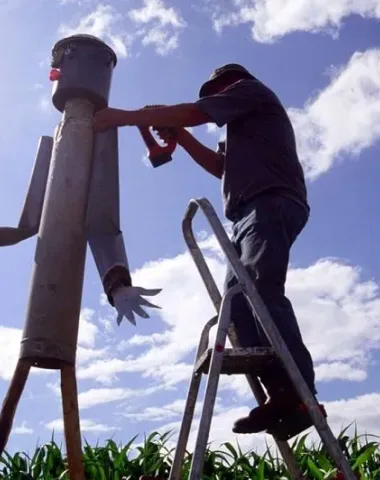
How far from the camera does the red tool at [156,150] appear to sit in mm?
3391

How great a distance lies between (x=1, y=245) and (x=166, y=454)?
7.16 ft

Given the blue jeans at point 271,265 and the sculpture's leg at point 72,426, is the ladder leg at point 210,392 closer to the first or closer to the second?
the blue jeans at point 271,265

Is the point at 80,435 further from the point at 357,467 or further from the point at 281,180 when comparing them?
the point at 357,467

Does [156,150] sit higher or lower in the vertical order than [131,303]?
higher

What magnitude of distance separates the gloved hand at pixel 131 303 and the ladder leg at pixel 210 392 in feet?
3.43

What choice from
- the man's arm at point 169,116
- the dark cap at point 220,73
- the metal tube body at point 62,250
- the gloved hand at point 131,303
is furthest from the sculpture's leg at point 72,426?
the dark cap at point 220,73

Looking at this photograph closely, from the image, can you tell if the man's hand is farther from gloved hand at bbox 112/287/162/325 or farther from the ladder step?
the ladder step

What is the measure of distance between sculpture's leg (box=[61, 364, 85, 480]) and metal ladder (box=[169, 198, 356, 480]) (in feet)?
2.10

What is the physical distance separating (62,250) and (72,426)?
881 mm

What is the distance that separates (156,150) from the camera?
11.1 feet

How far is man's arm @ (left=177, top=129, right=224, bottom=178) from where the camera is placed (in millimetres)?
3623

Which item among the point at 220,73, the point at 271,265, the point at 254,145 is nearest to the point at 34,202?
the point at 220,73

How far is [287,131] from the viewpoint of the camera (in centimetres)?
321

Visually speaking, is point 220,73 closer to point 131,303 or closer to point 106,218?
point 106,218
